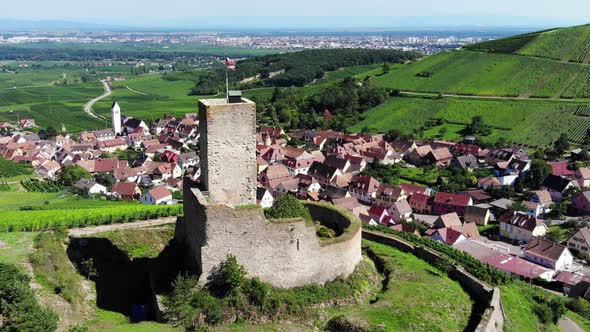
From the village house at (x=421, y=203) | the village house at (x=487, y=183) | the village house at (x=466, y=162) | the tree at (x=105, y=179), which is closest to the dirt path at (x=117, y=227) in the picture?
the village house at (x=421, y=203)

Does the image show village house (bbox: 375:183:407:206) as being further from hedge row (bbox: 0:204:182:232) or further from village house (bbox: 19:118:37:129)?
village house (bbox: 19:118:37:129)

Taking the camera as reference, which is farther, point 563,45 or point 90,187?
point 563,45

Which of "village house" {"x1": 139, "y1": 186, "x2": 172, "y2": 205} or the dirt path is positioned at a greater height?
the dirt path

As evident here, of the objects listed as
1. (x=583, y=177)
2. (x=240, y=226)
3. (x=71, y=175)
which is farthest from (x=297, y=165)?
(x=240, y=226)

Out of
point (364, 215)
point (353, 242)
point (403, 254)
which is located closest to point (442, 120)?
point (364, 215)

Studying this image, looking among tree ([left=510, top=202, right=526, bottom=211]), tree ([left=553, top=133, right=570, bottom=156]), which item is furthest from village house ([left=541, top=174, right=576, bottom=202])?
tree ([left=553, top=133, right=570, bottom=156])

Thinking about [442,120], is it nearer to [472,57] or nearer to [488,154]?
[488,154]

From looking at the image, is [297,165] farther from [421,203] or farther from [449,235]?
[449,235]
